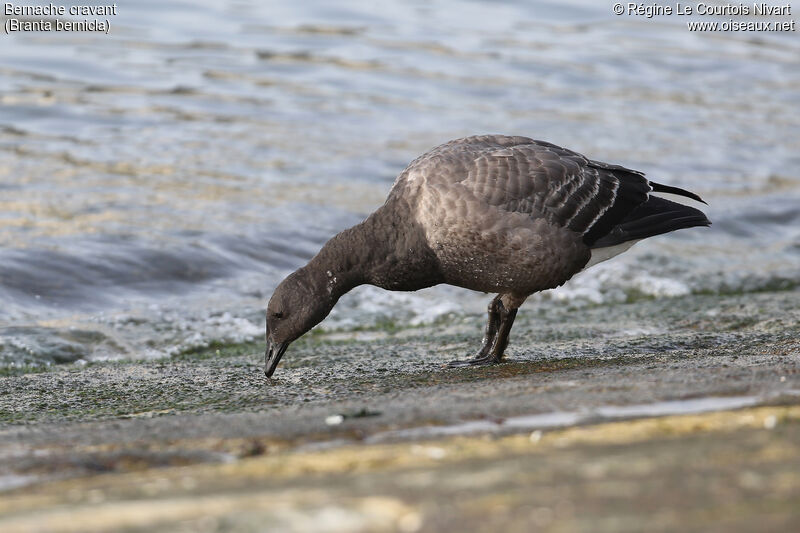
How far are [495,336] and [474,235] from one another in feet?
4.16

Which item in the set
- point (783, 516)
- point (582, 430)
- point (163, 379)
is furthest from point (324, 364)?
point (783, 516)

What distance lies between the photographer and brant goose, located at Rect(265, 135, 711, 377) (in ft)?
23.6

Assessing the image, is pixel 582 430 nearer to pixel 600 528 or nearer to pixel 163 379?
pixel 600 528

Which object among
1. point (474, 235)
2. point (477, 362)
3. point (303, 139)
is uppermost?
point (474, 235)

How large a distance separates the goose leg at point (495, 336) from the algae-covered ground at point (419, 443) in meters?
0.16

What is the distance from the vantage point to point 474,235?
7.13m

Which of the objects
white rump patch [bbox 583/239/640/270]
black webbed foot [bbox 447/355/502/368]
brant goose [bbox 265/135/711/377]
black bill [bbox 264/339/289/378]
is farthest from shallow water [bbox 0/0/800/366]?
white rump patch [bbox 583/239/640/270]

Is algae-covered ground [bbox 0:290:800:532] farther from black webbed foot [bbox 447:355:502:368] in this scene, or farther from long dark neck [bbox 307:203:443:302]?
long dark neck [bbox 307:203:443:302]

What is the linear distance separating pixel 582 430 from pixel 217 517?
1.65m

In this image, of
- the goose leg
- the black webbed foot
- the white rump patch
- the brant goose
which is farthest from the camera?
the white rump patch

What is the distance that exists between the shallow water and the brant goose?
220 centimetres

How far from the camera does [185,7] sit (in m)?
22.9

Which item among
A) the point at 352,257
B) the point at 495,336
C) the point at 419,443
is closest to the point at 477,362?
the point at 495,336

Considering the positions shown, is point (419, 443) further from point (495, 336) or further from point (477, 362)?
point (495, 336)
